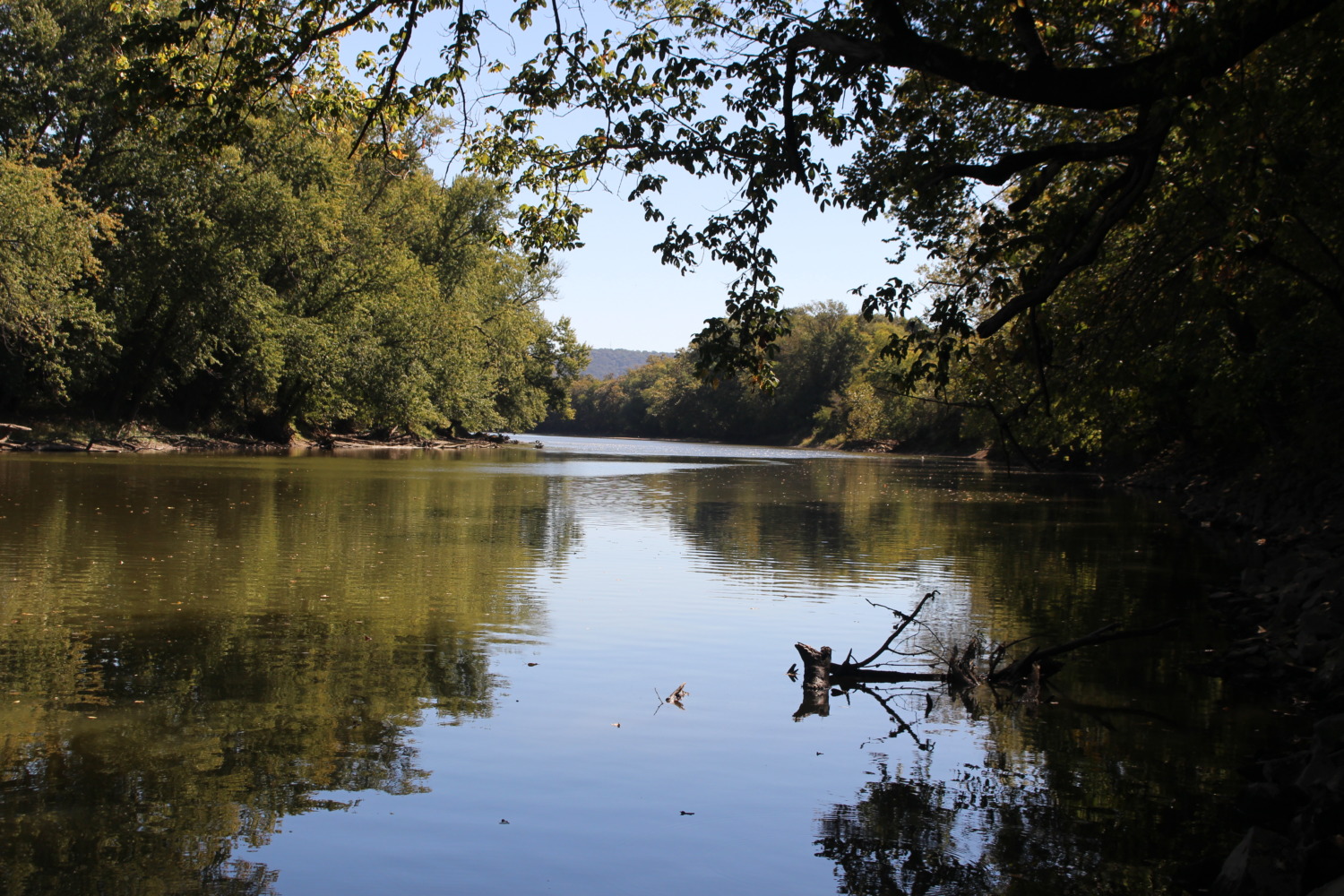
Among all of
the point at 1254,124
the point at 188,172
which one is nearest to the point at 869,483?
the point at 188,172

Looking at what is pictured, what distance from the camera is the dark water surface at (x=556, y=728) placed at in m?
5.34

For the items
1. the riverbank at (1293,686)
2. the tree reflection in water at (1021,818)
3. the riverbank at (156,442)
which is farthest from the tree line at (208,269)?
the tree reflection in water at (1021,818)

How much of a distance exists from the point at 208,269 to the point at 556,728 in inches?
1634

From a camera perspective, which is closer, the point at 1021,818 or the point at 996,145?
the point at 1021,818

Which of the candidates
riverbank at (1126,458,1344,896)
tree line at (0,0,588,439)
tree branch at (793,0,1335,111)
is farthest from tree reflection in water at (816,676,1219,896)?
tree line at (0,0,588,439)

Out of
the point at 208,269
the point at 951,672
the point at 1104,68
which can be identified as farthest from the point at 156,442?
the point at 1104,68

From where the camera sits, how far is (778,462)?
6197 cm

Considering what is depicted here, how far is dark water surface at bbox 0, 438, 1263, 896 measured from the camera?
5340 millimetres

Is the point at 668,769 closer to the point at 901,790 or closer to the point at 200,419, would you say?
the point at 901,790

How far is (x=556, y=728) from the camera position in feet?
24.7

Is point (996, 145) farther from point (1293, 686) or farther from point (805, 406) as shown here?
point (805, 406)

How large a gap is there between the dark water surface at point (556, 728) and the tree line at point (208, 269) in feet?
47.2

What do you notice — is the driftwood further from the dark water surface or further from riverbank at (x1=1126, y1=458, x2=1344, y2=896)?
riverbank at (x1=1126, y1=458, x2=1344, y2=896)

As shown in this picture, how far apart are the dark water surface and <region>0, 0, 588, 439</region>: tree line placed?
1440 cm
